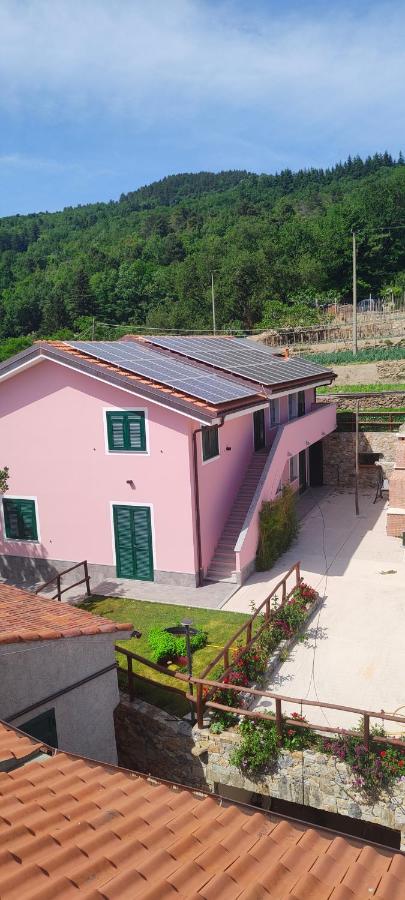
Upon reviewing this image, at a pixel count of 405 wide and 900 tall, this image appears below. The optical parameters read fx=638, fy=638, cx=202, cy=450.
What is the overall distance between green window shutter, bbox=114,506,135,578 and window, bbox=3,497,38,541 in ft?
9.73

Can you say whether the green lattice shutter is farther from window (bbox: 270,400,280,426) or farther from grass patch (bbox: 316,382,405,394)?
grass patch (bbox: 316,382,405,394)

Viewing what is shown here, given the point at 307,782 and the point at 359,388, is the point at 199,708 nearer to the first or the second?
the point at 307,782

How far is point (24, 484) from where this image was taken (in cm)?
1956

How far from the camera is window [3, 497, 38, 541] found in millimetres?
19547

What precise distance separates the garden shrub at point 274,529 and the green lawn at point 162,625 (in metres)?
3.24

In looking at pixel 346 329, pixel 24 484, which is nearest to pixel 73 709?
pixel 24 484

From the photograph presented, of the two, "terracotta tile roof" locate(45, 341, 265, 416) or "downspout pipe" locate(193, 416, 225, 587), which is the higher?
"terracotta tile roof" locate(45, 341, 265, 416)

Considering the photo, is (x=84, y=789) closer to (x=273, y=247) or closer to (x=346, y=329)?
(x=346, y=329)

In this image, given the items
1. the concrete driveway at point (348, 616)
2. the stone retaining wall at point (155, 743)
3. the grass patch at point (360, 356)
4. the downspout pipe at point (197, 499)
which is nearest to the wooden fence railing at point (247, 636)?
the concrete driveway at point (348, 616)

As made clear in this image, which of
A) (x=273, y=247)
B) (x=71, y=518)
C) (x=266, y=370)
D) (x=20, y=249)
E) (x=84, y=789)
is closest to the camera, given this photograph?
(x=84, y=789)

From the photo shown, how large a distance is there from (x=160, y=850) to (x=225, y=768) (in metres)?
6.57

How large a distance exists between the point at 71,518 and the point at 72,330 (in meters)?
77.5

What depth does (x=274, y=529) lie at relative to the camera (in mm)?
19219

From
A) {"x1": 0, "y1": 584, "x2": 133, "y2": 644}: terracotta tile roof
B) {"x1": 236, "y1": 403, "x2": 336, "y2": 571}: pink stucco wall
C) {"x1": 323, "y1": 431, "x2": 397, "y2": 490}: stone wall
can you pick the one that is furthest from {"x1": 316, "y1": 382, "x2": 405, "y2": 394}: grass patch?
{"x1": 0, "y1": 584, "x2": 133, "y2": 644}: terracotta tile roof
